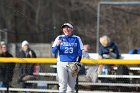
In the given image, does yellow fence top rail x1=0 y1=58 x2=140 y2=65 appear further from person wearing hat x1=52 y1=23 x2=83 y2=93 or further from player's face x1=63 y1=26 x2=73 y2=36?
player's face x1=63 y1=26 x2=73 y2=36

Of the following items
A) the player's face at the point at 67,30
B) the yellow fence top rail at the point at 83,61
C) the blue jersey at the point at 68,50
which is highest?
the player's face at the point at 67,30

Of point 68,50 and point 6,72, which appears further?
point 6,72

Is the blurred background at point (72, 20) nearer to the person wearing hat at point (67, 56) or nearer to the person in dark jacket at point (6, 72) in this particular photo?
the person in dark jacket at point (6, 72)

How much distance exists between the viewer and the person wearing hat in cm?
1396

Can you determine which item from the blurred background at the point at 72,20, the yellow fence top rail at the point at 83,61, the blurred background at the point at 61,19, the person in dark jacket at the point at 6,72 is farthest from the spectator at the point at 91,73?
the blurred background at the point at 61,19

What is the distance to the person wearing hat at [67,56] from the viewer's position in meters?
14.0

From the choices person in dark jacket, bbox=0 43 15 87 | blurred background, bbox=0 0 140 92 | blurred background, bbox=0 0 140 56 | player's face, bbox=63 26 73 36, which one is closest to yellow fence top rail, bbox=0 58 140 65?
person in dark jacket, bbox=0 43 15 87

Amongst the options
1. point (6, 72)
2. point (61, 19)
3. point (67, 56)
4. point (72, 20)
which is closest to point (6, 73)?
point (6, 72)

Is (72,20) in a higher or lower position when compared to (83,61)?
higher

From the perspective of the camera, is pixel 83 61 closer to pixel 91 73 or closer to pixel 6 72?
pixel 91 73

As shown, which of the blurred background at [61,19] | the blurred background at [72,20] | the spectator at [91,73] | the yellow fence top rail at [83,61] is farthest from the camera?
the blurred background at [61,19]

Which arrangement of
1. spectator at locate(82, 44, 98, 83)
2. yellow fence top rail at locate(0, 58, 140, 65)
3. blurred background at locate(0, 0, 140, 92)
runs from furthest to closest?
blurred background at locate(0, 0, 140, 92) → spectator at locate(82, 44, 98, 83) → yellow fence top rail at locate(0, 58, 140, 65)

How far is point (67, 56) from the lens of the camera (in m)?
14.0

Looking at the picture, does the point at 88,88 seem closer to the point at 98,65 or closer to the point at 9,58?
the point at 98,65
